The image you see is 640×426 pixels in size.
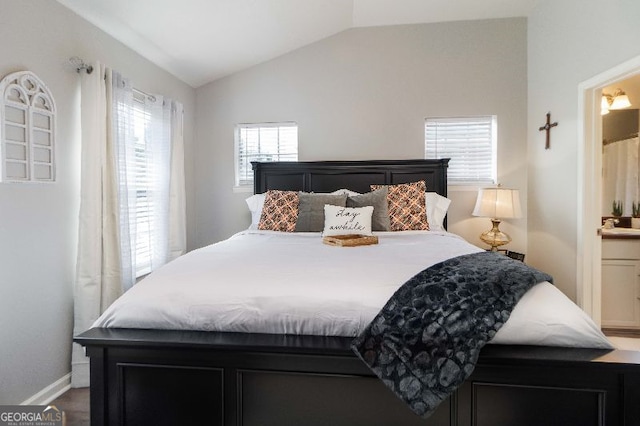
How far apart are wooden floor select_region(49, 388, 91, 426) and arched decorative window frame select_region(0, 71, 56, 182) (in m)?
1.30

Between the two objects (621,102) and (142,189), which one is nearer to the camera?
(142,189)

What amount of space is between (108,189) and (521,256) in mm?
3468

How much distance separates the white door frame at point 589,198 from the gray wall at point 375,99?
92 centimetres

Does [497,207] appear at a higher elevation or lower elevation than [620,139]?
lower

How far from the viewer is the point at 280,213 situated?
3.29 meters

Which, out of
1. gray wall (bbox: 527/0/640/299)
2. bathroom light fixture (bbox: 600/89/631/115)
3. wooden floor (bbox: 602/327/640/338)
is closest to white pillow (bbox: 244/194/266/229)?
gray wall (bbox: 527/0/640/299)

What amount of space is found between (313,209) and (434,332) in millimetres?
1935

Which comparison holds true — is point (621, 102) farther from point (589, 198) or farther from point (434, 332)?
point (434, 332)

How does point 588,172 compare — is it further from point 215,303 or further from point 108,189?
point 108,189

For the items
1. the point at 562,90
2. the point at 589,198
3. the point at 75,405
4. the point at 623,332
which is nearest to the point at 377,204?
the point at 589,198

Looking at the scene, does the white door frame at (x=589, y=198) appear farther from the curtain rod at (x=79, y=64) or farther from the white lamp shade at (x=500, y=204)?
A: the curtain rod at (x=79, y=64)

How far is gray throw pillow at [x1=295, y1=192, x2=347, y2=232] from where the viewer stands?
3170mm

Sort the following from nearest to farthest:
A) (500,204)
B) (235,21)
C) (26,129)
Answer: (26,129) → (235,21) → (500,204)

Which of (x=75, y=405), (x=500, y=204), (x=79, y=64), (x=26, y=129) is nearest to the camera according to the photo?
(x=26, y=129)
